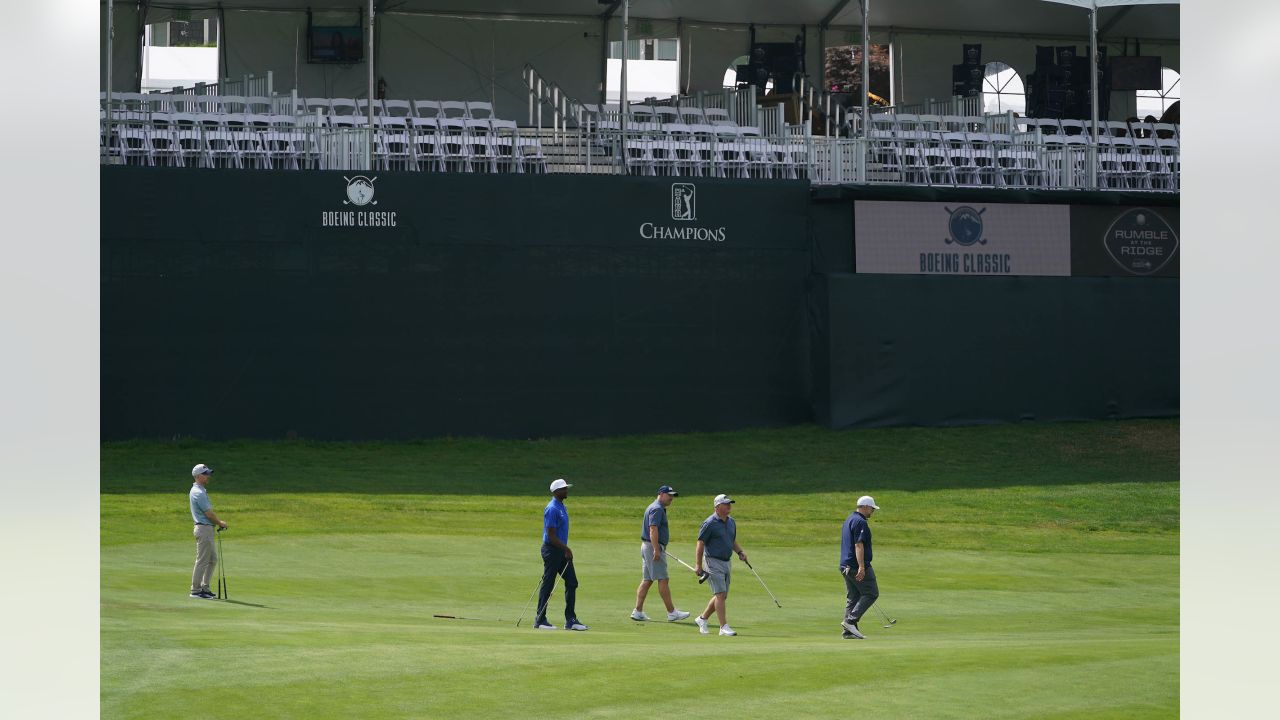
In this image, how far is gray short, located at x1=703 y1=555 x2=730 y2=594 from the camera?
44.4 feet

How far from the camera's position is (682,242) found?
82.4ft

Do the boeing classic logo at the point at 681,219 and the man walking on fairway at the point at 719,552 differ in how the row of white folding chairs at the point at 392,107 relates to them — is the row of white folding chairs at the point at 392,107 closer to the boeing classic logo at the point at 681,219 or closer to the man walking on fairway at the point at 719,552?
the boeing classic logo at the point at 681,219

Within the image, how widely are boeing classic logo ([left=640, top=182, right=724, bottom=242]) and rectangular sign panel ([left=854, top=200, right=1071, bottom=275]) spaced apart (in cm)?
282

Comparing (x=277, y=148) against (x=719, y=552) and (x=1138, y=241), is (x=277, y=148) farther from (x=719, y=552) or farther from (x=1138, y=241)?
(x=1138, y=241)

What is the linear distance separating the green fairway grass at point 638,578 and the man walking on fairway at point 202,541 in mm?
Answer: 230

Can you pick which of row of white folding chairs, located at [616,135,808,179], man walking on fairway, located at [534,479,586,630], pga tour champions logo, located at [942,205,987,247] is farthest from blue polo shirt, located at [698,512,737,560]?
pga tour champions logo, located at [942,205,987,247]

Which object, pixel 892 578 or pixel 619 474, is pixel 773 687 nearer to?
pixel 892 578

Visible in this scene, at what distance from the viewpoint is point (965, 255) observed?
26.2 metres

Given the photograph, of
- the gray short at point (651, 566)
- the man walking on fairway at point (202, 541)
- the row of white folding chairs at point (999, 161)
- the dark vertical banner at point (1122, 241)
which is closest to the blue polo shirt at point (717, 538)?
the gray short at point (651, 566)

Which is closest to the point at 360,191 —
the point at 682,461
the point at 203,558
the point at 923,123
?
the point at 682,461

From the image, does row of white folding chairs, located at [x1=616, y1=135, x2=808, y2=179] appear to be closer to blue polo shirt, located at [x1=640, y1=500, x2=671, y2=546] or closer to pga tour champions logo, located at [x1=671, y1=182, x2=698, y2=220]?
pga tour champions logo, located at [x1=671, y1=182, x2=698, y2=220]

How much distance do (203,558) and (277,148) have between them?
1111 centimetres
